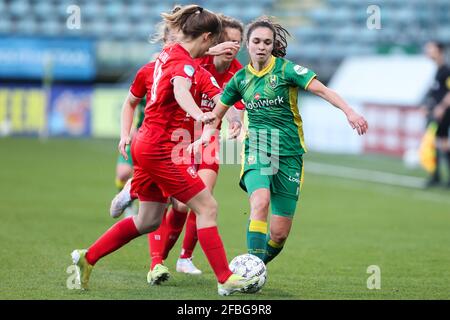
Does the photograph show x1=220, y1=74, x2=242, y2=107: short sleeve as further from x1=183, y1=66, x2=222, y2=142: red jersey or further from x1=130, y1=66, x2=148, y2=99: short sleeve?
x1=130, y1=66, x2=148, y2=99: short sleeve

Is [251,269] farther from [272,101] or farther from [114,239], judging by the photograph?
[272,101]

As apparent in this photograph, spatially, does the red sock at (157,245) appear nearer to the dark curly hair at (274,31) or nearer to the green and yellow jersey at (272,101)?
the green and yellow jersey at (272,101)

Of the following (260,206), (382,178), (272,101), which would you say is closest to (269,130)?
(272,101)

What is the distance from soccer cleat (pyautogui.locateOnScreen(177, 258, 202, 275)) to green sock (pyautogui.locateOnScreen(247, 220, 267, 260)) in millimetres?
970

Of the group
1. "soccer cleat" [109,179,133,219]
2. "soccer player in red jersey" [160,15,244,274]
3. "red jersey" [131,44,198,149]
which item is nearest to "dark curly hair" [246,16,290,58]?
"soccer player in red jersey" [160,15,244,274]

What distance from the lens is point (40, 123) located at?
87.9 feet

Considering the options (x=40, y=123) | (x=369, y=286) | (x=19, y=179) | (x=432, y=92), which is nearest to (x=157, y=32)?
(x=369, y=286)

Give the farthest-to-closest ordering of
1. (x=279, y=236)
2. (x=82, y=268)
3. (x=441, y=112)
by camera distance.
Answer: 1. (x=441, y=112)
2. (x=279, y=236)
3. (x=82, y=268)

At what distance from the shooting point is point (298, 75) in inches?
284

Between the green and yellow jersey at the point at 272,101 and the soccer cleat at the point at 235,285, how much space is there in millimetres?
1106

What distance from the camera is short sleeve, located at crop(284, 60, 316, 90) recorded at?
715cm

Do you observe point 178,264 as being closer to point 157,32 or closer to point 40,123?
point 157,32

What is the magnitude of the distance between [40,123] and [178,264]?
19147 mm

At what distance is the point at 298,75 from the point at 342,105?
0.51 meters
